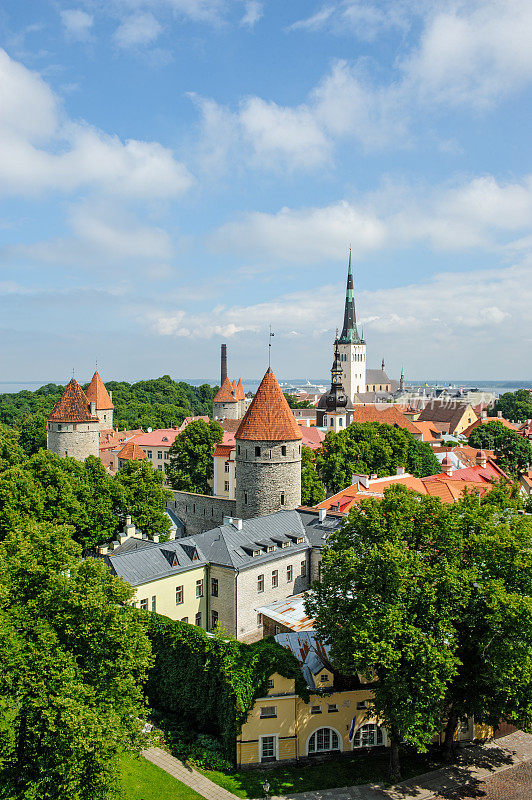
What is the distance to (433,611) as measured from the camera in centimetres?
1750

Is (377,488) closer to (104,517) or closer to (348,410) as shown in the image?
(104,517)

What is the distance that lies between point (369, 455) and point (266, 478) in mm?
17312

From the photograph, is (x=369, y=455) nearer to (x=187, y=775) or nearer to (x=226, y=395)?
(x=187, y=775)

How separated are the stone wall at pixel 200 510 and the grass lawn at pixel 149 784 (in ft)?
61.8

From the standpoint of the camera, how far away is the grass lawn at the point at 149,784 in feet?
58.9

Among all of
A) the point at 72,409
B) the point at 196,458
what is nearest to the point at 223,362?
the point at 72,409

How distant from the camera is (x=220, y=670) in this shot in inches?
813

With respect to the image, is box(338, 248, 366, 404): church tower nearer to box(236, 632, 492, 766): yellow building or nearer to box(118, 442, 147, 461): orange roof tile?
box(118, 442, 147, 461): orange roof tile

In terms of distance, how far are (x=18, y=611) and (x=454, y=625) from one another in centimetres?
1300

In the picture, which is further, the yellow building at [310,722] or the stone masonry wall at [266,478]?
the stone masonry wall at [266,478]

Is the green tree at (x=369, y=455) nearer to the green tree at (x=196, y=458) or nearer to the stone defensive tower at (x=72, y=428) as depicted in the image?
the green tree at (x=196, y=458)

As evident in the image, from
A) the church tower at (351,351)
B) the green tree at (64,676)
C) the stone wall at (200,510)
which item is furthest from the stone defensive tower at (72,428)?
the church tower at (351,351)

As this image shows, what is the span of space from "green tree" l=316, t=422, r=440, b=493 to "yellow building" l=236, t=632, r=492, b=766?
25885mm

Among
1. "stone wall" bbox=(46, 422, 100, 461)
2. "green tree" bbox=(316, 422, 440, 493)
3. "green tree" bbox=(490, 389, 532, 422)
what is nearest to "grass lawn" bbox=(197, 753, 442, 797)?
"green tree" bbox=(316, 422, 440, 493)
